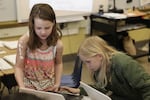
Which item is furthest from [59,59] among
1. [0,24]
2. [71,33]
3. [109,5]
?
[109,5]

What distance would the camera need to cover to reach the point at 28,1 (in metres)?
3.35

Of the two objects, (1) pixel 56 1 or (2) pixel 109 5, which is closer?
(1) pixel 56 1

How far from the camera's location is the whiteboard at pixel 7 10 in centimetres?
327

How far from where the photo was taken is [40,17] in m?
1.59

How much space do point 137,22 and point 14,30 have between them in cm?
187

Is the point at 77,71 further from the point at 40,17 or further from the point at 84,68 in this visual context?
the point at 84,68

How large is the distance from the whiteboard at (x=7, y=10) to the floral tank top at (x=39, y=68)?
1.68 metres

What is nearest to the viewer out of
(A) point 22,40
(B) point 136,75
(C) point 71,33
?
(B) point 136,75

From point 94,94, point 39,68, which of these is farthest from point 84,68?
point 94,94

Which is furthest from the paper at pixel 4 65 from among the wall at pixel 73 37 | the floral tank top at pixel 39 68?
the wall at pixel 73 37

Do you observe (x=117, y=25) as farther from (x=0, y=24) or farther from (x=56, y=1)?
(x=0, y=24)

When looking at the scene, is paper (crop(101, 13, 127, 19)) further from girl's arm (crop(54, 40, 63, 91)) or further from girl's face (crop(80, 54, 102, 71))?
girl's face (crop(80, 54, 102, 71))

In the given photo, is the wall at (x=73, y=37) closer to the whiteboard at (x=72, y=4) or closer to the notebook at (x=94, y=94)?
→ the whiteboard at (x=72, y=4)

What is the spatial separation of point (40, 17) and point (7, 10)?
72.9 inches
